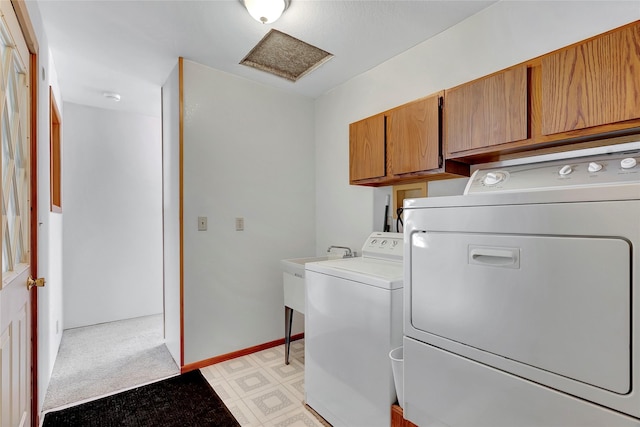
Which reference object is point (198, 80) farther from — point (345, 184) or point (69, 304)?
point (69, 304)

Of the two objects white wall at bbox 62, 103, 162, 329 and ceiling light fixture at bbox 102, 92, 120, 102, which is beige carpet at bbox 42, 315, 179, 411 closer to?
white wall at bbox 62, 103, 162, 329

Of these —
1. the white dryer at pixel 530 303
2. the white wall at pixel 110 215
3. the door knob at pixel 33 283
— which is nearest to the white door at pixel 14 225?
the door knob at pixel 33 283

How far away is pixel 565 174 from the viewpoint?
4.14 ft

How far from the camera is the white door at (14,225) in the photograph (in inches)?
41.6

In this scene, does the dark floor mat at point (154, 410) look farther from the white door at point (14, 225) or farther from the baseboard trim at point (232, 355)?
the white door at point (14, 225)

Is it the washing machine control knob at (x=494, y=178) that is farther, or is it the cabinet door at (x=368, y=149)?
the cabinet door at (x=368, y=149)

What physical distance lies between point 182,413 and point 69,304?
230cm

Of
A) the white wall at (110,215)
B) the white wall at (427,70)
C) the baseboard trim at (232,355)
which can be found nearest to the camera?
the white wall at (427,70)

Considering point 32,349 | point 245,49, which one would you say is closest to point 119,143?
point 245,49

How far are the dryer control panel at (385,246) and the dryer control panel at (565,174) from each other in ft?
2.03

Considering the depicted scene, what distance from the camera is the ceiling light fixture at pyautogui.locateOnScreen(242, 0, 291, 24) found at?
1.67 metres

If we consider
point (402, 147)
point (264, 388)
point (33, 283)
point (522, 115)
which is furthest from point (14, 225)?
point (522, 115)

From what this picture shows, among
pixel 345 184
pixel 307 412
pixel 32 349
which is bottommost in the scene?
pixel 307 412

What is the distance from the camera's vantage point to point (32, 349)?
5.18 feet
